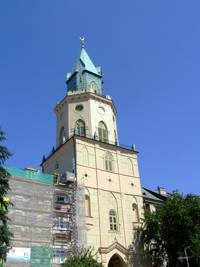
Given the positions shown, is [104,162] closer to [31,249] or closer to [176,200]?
[176,200]

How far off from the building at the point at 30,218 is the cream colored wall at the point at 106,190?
396 centimetres

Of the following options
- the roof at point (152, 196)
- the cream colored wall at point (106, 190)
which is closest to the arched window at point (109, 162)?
the cream colored wall at point (106, 190)

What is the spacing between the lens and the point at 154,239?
38.8 metres

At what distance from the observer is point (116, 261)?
3841cm

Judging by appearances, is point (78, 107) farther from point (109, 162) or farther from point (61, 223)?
point (61, 223)

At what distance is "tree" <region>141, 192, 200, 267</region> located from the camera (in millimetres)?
36969

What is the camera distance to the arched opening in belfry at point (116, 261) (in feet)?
122

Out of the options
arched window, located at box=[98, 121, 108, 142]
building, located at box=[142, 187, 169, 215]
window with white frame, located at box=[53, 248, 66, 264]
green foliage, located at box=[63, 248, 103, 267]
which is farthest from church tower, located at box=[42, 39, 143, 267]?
building, located at box=[142, 187, 169, 215]

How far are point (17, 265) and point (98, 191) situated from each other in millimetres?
11143

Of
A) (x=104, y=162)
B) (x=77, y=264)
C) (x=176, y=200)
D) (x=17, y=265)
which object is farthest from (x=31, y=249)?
(x=176, y=200)

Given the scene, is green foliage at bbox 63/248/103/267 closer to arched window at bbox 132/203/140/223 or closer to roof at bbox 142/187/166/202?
arched window at bbox 132/203/140/223

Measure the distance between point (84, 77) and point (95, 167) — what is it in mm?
11646

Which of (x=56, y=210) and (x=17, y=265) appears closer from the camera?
(x=17, y=265)

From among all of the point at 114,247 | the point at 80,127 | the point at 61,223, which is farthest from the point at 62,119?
the point at 114,247
